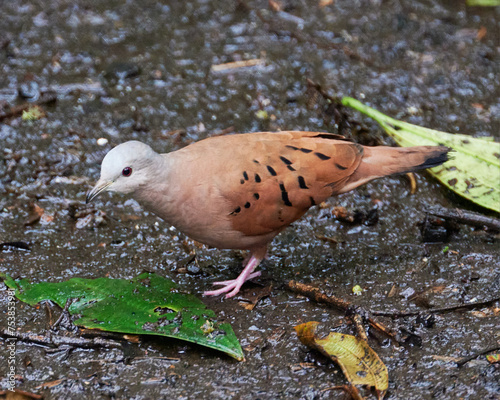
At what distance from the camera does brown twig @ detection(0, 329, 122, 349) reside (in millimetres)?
3311

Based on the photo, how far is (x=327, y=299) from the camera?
3639 mm

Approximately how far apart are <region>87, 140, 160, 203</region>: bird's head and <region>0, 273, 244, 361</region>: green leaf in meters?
0.61

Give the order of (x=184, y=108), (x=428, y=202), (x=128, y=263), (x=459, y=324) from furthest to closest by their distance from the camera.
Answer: (x=184, y=108) < (x=428, y=202) < (x=128, y=263) < (x=459, y=324)

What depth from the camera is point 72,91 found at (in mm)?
5520

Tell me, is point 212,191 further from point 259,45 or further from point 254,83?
point 259,45

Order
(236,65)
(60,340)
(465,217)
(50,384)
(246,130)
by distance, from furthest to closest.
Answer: (236,65) → (246,130) → (465,217) → (60,340) → (50,384)

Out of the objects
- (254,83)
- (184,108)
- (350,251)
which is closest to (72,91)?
(184,108)

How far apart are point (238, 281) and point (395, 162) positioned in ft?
4.32

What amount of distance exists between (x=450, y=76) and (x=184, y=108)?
8.72 feet

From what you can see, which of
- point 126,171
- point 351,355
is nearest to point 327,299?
point 351,355

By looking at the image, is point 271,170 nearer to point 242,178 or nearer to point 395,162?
point 242,178

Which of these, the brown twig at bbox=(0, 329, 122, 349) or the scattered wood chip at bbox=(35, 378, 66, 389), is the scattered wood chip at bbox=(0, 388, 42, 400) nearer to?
the scattered wood chip at bbox=(35, 378, 66, 389)

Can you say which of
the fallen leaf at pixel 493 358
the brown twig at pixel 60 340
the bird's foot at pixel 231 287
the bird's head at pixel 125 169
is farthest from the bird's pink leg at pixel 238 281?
the fallen leaf at pixel 493 358

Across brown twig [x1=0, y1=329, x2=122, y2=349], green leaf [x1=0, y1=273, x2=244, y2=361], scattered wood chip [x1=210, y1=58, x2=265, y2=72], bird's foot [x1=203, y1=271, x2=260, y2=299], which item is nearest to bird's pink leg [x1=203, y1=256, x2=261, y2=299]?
bird's foot [x1=203, y1=271, x2=260, y2=299]
